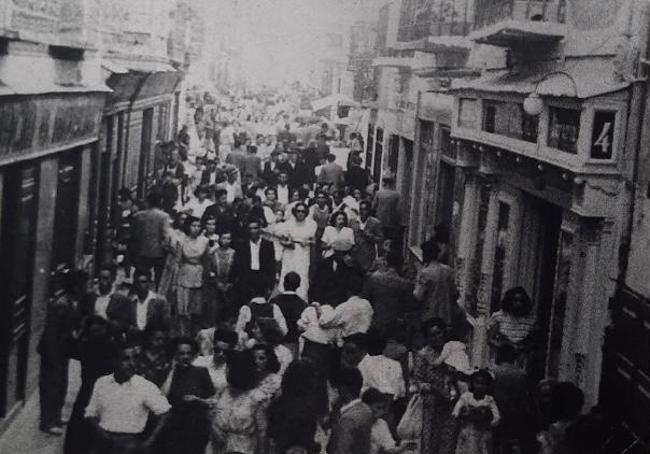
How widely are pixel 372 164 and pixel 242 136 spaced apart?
3.51 m

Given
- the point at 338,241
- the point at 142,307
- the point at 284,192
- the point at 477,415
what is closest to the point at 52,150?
the point at 142,307

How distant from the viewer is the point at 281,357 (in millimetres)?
8469

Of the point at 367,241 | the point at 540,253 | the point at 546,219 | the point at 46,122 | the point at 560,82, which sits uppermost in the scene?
the point at 560,82

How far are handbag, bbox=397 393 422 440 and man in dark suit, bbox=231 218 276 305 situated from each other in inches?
131

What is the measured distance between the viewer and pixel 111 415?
728 centimetres

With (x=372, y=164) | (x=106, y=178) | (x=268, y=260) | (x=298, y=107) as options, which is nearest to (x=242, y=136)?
(x=372, y=164)

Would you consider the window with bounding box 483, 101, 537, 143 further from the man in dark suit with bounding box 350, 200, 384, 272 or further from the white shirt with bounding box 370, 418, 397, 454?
the white shirt with bounding box 370, 418, 397, 454

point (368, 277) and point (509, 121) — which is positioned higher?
point (509, 121)

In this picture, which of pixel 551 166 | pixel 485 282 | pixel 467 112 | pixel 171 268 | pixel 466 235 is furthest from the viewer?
pixel 466 235

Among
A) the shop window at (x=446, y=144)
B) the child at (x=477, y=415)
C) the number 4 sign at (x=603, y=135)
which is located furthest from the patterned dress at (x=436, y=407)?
the shop window at (x=446, y=144)

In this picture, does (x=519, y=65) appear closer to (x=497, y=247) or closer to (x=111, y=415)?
(x=497, y=247)

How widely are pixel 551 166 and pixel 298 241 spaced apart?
13.8 feet

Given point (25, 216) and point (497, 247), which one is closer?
point (25, 216)

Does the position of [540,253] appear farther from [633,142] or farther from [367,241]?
[367,241]
